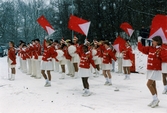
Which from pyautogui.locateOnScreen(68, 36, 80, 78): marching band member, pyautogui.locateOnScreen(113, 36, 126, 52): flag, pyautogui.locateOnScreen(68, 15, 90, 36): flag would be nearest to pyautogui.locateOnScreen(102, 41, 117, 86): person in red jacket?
pyautogui.locateOnScreen(68, 15, 90, 36): flag

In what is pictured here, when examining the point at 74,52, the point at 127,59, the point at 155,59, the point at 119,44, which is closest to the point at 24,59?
the point at 74,52

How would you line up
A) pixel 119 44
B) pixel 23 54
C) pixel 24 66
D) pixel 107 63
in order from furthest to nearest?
1. pixel 24 66
2. pixel 23 54
3. pixel 119 44
4. pixel 107 63

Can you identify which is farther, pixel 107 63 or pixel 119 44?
pixel 119 44

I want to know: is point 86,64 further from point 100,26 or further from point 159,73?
point 100,26

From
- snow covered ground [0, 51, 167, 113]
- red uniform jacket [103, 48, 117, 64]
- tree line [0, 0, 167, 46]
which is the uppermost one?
tree line [0, 0, 167, 46]

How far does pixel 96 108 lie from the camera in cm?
885

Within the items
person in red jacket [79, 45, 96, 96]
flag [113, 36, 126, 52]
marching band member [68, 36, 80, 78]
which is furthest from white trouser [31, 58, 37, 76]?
person in red jacket [79, 45, 96, 96]

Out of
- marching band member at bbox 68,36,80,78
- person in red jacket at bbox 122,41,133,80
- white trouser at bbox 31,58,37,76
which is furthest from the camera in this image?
white trouser at bbox 31,58,37,76

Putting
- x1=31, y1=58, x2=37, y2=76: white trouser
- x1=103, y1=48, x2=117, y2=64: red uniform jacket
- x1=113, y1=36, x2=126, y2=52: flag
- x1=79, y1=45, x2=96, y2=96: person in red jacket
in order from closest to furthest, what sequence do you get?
x1=79, y1=45, x2=96, y2=96: person in red jacket < x1=103, y1=48, x2=117, y2=64: red uniform jacket < x1=113, y1=36, x2=126, y2=52: flag < x1=31, y1=58, x2=37, y2=76: white trouser

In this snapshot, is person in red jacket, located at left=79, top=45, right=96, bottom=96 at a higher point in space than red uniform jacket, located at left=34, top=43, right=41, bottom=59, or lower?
lower

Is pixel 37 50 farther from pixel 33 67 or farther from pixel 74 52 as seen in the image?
pixel 74 52

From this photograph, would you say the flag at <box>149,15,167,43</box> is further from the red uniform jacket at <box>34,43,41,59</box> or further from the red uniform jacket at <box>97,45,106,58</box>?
the red uniform jacket at <box>34,43,41,59</box>

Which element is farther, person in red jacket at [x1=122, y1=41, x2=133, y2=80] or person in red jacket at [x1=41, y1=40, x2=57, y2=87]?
person in red jacket at [x1=122, y1=41, x2=133, y2=80]

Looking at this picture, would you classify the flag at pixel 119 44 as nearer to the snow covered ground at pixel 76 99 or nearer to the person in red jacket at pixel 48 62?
the snow covered ground at pixel 76 99
